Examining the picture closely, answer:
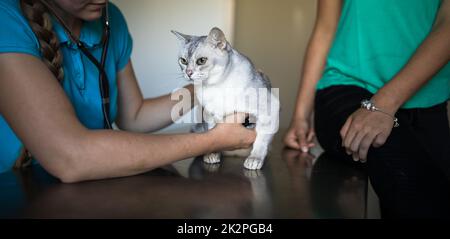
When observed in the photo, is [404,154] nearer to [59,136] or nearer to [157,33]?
[59,136]

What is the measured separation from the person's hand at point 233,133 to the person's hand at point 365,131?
229 millimetres

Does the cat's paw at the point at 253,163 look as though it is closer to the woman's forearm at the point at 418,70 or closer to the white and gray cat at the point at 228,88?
the white and gray cat at the point at 228,88

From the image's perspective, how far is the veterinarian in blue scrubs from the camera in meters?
0.85

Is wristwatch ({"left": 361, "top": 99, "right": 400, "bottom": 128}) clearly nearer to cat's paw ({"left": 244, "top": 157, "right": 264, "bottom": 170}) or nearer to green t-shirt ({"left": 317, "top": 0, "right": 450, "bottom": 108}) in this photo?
green t-shirt ({"left": 317, "top": 0, "right": 450, "bottom": 108})

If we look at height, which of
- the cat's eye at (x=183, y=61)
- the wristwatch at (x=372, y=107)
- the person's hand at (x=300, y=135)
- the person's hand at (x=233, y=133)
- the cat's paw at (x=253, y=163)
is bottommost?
the person's hand at (x=300, y=135)

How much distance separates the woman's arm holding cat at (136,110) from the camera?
4.41 ft

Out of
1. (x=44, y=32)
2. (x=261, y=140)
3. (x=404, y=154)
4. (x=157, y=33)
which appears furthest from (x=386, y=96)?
(x=157, y=33)

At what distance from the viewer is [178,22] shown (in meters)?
2.45

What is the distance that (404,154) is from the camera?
95 cm

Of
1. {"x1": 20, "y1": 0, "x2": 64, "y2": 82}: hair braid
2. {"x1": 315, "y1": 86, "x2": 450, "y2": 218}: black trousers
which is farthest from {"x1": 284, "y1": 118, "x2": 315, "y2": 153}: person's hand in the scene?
{"x1": 20, "y1": 0, "x2": 64, "y2": 82}: hair braid

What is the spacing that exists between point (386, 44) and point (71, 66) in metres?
0.80

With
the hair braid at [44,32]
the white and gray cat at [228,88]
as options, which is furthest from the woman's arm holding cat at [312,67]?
the hair braid at [44,32]

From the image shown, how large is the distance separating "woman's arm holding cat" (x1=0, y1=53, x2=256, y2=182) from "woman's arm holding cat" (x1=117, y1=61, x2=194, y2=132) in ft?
1.36
